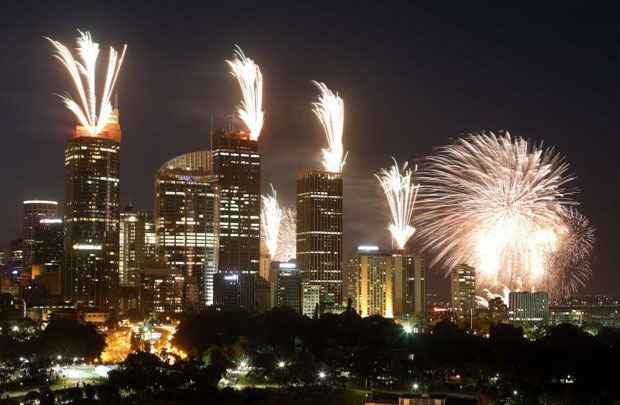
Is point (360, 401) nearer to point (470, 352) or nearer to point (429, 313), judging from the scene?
point (470, 352)

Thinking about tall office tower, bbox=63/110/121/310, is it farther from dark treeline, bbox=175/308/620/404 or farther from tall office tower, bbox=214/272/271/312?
dark treeline, bbox=175/308/620/404

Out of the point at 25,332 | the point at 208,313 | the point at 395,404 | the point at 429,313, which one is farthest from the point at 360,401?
the point at 429,313

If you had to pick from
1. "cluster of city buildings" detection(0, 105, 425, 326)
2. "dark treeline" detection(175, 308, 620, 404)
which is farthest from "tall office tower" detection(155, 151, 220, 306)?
"dark treeline" detection(175, 308, 620, 404)

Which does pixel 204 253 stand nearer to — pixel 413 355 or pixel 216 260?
pixel 216 260

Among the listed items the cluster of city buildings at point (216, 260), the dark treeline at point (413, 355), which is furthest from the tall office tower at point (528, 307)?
the dark treeline at point (413, 355)

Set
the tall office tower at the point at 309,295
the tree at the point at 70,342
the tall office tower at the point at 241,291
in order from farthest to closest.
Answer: the tall office tower at the point at 309,295
the tall office tower at the point at 241,291
the tree at the point at 70,342

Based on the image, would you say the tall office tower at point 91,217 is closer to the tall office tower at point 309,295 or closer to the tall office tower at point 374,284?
the tall office tower at point 309,295
